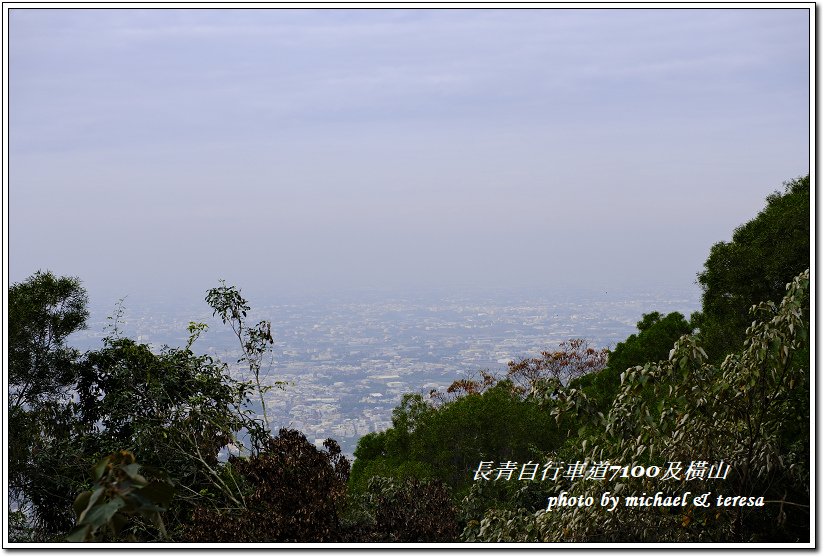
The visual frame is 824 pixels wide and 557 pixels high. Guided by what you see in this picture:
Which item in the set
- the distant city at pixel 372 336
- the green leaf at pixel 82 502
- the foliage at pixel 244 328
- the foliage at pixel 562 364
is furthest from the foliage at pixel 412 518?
the green leaf at pixel 82 502

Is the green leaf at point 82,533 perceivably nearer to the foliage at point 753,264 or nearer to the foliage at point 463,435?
the foliage at point 463,435

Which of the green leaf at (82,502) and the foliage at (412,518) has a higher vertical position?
the green leaf at (82,502)

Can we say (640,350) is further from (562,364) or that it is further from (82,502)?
(82,502)

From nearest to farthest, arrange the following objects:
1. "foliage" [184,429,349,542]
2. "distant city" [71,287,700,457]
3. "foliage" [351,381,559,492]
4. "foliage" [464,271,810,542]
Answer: "foliage" [464,271,810,542], "foliage" [184,429,349,542], "distant city" [71,287,700,457], "foliage" [351,381,559,492]

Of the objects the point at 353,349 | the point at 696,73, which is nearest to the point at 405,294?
the point at 353,349

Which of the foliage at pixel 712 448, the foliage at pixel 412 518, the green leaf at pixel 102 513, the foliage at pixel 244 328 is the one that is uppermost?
the foliage at pixel 244 328

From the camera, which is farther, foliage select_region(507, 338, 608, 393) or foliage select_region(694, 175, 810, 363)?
foliage select_region(507, 338, 608, 393)

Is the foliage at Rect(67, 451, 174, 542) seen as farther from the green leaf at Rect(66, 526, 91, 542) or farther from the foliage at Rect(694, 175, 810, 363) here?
the foliage at Rect(694, 175, 810, 363)

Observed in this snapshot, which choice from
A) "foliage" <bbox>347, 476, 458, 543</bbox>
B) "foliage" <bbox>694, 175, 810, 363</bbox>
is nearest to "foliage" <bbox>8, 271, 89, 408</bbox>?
"foliage" <bbox>347, 476, 458, 543</bbox>
